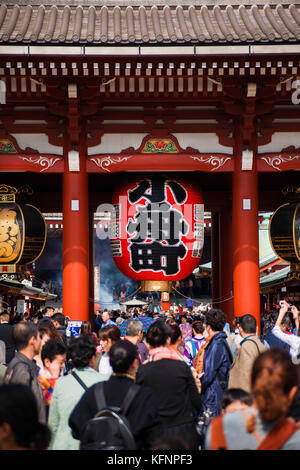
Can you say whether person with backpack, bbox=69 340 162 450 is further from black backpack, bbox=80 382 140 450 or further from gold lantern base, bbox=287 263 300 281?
gold lantern base, bbox=287 263 300 281

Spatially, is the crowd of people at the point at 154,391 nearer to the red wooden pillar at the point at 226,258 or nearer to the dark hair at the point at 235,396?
the dark hair at the point at 235,396

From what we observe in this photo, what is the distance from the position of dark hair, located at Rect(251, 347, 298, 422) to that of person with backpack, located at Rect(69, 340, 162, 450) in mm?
1027

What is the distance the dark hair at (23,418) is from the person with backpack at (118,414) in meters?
0.69

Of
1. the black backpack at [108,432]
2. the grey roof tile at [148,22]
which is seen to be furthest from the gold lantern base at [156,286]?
the black backpack at [108,432]

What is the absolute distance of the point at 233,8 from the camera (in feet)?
43.1

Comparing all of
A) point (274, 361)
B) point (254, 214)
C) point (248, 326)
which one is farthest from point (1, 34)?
point (274, 361)

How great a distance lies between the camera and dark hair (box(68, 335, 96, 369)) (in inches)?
185

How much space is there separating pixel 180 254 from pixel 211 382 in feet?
18.4

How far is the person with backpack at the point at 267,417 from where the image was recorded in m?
A: 2.87

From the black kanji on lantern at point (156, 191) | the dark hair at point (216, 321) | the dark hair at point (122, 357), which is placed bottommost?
the dark hair at point (122, 357)

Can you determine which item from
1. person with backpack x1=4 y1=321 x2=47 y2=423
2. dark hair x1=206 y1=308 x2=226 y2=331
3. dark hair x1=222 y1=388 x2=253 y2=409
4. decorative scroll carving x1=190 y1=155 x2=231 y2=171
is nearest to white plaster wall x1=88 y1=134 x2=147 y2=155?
decorative scroll carving x1=190 y1=155 x2=231 y2=171

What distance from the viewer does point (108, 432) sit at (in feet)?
12.0

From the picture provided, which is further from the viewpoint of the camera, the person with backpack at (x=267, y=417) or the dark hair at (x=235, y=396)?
the dark hair at (x=235, y=396)

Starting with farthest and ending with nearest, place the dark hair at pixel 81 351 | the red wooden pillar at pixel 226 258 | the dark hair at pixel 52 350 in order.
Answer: the red wooden pillar at pixel 226 258
the dark hair at pixel 52 350
the dark hair at pixel 81 351
